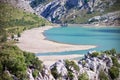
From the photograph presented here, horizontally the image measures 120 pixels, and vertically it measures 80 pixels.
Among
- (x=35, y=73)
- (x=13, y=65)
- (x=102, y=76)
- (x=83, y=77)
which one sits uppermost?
(x=13, y=65)

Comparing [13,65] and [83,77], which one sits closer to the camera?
[13,65]

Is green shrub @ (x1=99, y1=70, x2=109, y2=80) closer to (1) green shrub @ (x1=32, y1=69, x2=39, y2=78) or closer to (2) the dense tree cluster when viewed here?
(2) the dense tree cluster

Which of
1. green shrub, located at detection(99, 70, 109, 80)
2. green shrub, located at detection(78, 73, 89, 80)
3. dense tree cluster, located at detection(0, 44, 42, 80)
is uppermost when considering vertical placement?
dense tree cluster, located at detection(0, 44, 42, 80)

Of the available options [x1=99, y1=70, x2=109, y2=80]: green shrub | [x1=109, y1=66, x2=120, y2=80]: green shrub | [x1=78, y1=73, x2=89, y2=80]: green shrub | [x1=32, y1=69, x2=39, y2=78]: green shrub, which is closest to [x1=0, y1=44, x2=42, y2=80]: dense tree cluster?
[x1=32, y1=69, x2=39, y2=78]: green shrub

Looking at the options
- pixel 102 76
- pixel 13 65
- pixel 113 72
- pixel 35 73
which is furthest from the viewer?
pixel 113 72

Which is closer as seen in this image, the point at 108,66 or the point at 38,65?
the point at 38,65

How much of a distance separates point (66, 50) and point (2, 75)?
7484cm

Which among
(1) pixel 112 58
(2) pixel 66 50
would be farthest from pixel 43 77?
(2) pixel 66 50

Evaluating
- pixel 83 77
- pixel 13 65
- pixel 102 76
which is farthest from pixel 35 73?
pixel 102 76

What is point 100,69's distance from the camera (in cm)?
6091

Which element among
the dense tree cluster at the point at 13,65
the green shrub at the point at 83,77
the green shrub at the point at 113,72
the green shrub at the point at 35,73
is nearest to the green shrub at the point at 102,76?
the green shrub at the point at 113,72

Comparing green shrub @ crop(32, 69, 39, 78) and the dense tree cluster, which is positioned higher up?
the dense tree cluster

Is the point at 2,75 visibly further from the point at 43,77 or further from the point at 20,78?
the point at 43,77

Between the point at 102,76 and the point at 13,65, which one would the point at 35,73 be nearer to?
the point at 13,65
